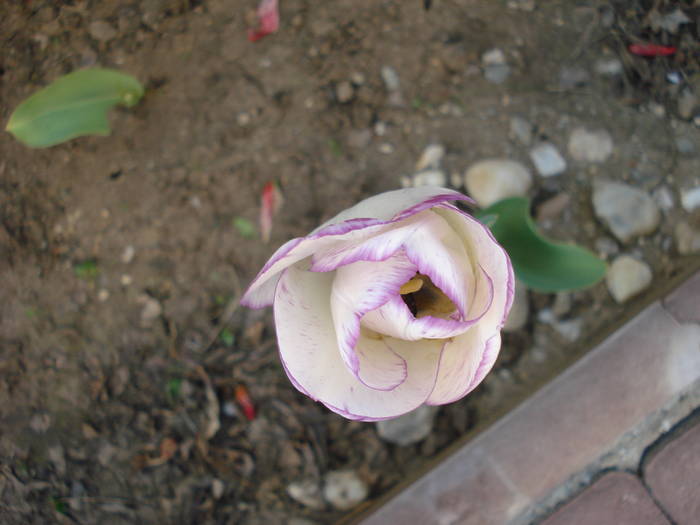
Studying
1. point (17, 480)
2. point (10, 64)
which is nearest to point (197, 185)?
point (10, 64)

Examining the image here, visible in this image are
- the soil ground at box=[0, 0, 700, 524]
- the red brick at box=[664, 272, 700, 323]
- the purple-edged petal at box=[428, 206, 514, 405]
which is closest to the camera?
the purple-edged petal at box=[428, 206, 514, 405]

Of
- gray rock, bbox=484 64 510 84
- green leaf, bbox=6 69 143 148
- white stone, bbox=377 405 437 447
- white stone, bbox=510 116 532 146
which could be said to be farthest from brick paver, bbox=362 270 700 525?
green leaf, bbox=6 69 143 148

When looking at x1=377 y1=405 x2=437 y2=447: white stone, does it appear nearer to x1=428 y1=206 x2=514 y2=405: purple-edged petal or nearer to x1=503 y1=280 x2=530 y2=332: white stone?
x1=503 y1=280 x2=530 y2=332: white stone

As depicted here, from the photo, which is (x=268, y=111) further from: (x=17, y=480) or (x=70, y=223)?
(x=17, y=480)

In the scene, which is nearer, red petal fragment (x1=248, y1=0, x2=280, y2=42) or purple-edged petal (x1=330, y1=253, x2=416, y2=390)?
purple-edged petal (x1=330, y1=253, x2=416, y2=390)

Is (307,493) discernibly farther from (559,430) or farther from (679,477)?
(679,477)
